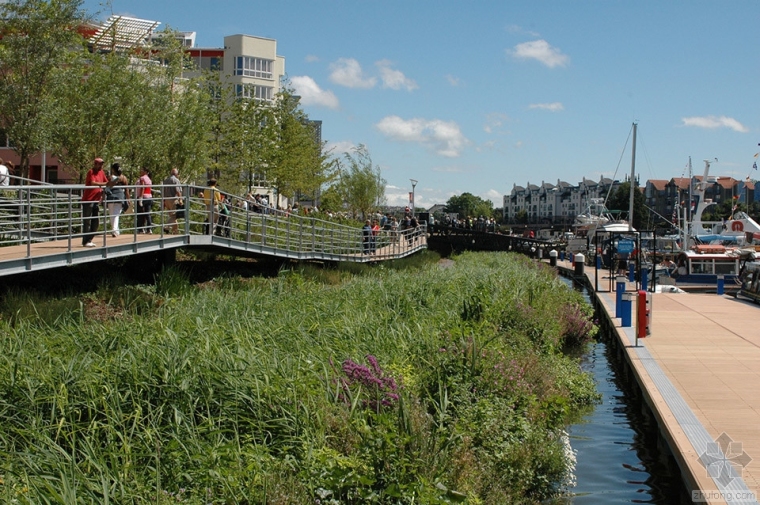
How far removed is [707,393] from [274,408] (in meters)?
6.79

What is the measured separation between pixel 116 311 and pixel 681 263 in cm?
3322

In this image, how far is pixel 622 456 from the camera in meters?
12.3

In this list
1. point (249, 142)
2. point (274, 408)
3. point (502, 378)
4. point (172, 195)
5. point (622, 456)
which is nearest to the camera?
point (274, 408)

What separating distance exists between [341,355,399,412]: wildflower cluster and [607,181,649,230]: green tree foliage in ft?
457

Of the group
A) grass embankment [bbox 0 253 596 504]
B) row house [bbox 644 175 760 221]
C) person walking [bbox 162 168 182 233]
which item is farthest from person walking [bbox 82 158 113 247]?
row house [bbox 644 175 760 221]

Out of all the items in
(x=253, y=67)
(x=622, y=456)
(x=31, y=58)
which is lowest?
(x=622, y=456)

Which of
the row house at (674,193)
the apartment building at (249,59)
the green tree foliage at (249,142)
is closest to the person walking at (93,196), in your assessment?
the green tree foliage at (249,142)

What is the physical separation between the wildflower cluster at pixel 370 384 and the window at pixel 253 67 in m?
73.1

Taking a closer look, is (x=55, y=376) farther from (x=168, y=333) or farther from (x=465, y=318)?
(x=465, y=318)

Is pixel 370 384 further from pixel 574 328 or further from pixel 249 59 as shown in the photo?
pixel 249 59

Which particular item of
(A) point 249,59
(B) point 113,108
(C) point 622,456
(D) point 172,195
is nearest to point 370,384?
(C) point 622,456

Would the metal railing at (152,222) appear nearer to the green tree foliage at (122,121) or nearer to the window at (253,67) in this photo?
the green tree foliage at (122,121)

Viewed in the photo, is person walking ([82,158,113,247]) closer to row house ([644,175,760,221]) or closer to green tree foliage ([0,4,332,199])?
green tree foliage ([0,4,332,199])

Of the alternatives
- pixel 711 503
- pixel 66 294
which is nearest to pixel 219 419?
pixel 711 503
